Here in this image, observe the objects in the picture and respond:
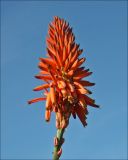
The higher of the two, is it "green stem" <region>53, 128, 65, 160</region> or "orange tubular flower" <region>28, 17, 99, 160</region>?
"orange tubular flower" <region>28, 17, 99, 160</region>

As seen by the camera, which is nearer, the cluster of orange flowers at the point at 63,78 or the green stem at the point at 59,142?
the green stem at the point at 59,142

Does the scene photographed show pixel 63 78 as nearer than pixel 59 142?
No

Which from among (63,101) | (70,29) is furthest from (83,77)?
(70,29)

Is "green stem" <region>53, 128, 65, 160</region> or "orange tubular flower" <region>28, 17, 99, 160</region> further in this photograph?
"orange tubular flower" <region>28, 17, 99, 160</region>

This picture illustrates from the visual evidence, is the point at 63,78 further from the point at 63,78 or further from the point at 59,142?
the point at 59,142

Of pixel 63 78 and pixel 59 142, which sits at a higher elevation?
pixel 63 78

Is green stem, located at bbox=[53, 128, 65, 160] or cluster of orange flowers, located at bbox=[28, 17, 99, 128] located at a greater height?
cluster of orange flowers, located at bbox=[28, 17, 99, 128]

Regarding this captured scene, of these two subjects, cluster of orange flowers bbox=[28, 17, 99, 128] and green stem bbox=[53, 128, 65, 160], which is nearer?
green stem bbox=[53, 128, 65, 160]

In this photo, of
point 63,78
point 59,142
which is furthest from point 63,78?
point 59,142
